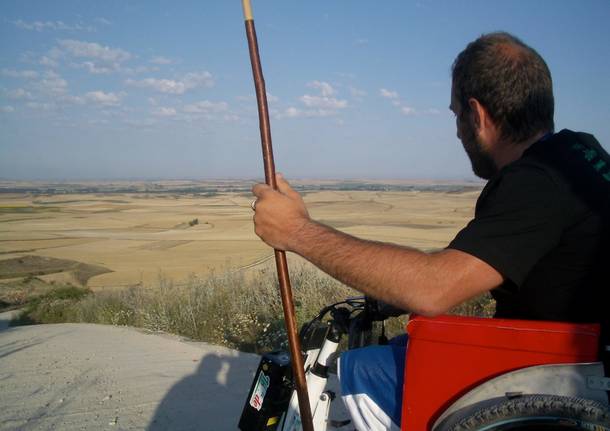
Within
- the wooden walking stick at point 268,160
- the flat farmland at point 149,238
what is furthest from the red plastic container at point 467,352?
the flat farmland at point 149,238

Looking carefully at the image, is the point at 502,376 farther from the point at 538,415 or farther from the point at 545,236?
the point at 545,236

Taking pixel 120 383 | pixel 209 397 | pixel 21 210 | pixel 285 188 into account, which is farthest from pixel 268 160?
pixel 21 210

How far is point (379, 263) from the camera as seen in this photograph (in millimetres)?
1717

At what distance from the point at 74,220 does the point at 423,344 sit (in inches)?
2080

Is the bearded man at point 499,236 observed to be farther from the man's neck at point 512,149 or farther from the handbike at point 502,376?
the handbike at point 502,376

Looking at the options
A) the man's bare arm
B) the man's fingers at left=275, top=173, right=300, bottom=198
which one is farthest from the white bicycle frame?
the man's fingers at left=275, top=173, right=300, bottom=198

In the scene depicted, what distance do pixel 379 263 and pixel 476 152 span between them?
2.66ft

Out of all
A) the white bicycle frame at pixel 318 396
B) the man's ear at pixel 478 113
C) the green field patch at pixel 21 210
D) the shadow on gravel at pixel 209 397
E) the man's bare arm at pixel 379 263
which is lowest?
the shadow on gravel at pixel 209 397

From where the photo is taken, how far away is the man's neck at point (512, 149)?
6.70 ft

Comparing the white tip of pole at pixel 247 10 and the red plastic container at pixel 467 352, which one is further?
the white tip of pole at pixel 247 10

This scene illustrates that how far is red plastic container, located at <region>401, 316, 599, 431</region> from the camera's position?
5.35 ft

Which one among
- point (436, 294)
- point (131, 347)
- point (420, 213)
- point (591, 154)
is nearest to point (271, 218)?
point (436, 294)

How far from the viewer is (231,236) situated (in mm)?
36750

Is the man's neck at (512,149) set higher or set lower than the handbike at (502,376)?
higher
